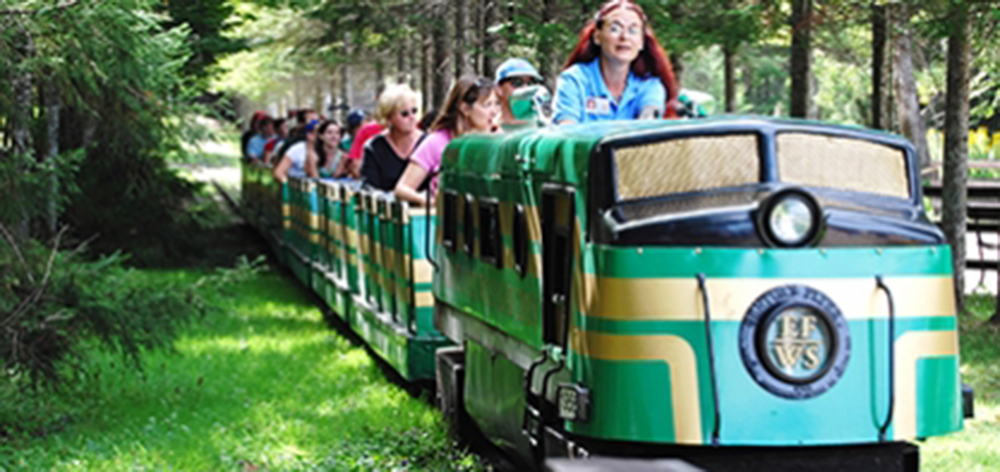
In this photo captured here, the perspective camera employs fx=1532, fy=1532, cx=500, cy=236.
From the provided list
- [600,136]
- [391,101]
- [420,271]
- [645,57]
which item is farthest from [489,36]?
[600,136]

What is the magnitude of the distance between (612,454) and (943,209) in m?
9.33

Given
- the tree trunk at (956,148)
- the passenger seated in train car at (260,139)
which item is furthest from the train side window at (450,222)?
the passenger seated in train car at (260,139)

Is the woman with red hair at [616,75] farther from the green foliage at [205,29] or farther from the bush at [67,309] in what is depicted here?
the green foliage at [205,29]

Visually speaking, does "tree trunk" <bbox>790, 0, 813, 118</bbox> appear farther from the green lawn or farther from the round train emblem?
the round train emblem

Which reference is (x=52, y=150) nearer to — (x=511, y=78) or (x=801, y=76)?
(x=511, y=78)

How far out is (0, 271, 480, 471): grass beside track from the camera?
8.99 meters

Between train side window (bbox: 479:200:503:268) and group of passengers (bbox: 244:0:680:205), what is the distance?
22.1 inches

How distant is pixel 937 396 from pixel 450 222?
11.0ft

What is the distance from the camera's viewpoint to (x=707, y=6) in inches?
556

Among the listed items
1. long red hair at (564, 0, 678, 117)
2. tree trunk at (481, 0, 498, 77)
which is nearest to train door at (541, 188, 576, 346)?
long red hair at (564, 0, 678, 117)

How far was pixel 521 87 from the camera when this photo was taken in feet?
31.1

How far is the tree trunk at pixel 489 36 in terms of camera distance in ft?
49.1

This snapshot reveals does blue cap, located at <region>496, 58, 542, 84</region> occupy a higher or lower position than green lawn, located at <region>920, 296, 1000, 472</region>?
higher

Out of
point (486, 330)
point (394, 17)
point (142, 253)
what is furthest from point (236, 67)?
point (486, 330)
